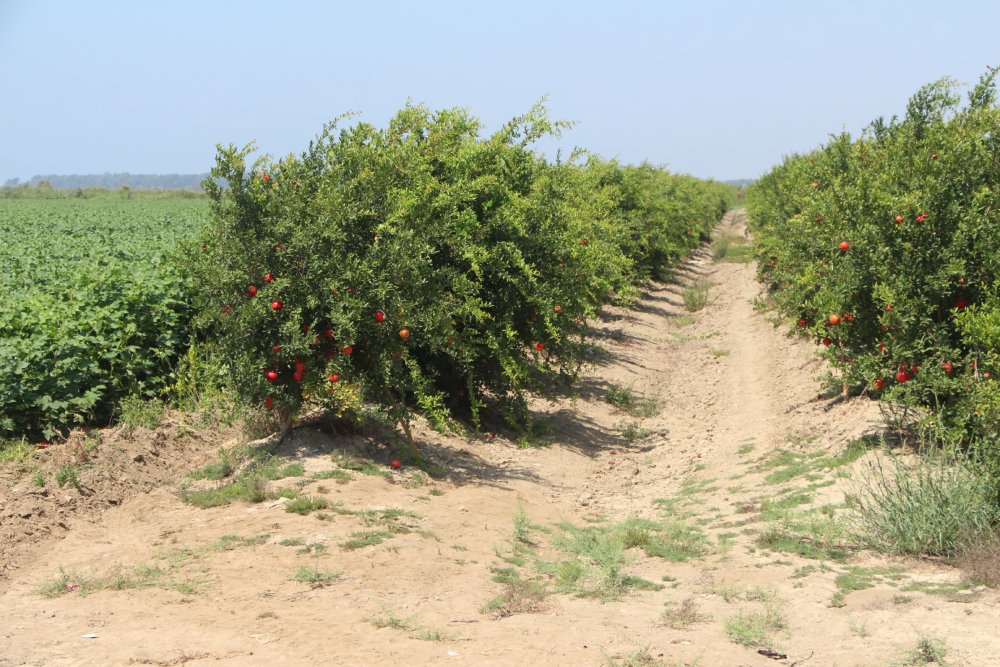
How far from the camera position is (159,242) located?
1777 centimetres

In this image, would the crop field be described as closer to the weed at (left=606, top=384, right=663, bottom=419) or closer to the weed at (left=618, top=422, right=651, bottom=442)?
the weed at (left=618, top=422, right=651, bottom=442)

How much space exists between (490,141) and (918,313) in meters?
5.10

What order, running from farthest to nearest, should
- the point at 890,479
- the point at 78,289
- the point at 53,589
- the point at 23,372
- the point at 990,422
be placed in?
the point at 78,289, the point at 23,372, the point at 890,479, the point at 990,422, the point at 53,589

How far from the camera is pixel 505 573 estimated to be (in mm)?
6148

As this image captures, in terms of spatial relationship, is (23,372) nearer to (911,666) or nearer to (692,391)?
(911,666)

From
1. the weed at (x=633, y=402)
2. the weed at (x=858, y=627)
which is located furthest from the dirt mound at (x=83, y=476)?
the weed at (x=633, y=402)

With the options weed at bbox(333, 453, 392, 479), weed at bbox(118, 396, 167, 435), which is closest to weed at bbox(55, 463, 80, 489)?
weed at bbox(118, 396, 167, 435)

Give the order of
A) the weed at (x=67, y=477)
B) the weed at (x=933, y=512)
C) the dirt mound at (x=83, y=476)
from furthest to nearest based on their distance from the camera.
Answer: the weed at (x=67, y=477) → the dirt mound at (x=83, y=476) → the weed at (x=933, y=512)

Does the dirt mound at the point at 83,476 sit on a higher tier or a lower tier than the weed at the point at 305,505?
lower

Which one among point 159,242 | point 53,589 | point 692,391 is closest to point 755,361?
point 692,391

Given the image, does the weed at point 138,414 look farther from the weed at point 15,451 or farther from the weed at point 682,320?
the weed at point 682,320

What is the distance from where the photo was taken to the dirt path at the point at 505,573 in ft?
15.8

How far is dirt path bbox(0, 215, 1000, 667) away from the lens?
481cm

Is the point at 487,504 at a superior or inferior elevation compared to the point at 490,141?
inferior
